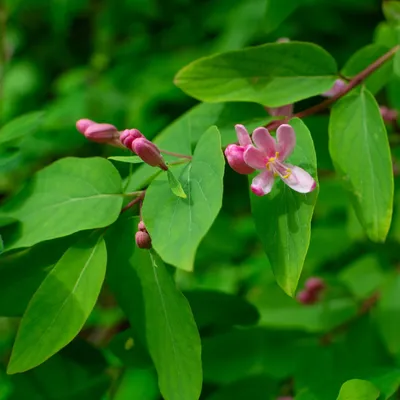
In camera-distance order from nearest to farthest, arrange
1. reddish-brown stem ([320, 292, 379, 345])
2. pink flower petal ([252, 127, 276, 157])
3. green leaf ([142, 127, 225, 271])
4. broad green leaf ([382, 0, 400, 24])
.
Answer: green leaf ([142, 127, 225, 271]) < pink flower petal ([252, 127, 276, 157]) < broad green leaf ([382, 0, 400, 24]) < reddish-brown stem ([320, 292, 379, 345])

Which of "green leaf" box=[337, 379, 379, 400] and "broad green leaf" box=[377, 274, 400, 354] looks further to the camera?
"broad green leaf" box=[377, 274, 400, 354]

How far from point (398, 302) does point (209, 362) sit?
0.49m

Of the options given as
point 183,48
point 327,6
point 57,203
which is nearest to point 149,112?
point 183,48

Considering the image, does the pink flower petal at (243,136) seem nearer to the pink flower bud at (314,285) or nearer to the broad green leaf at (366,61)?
the broad green leaf at (366,61)

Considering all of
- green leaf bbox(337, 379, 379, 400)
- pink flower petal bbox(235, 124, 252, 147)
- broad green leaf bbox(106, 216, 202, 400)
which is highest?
pink flower petal bbox(235, 124, 252, 147)

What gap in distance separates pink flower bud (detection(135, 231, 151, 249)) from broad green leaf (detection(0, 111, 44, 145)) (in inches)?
12.0

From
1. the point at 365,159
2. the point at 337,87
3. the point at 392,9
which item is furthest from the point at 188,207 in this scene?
the point at 392,9

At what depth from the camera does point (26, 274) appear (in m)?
0.83

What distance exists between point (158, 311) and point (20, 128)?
0.36 metres

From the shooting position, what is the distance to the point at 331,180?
1646mm

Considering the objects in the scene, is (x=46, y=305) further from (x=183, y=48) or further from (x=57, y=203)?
(x=183, y=48)

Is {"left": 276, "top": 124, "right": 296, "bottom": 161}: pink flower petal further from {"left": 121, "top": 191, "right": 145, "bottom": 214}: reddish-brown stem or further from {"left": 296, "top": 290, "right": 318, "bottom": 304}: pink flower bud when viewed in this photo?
{"left": 296, "top": 290, "right": 318, "bottom": 304}: pink flower bud

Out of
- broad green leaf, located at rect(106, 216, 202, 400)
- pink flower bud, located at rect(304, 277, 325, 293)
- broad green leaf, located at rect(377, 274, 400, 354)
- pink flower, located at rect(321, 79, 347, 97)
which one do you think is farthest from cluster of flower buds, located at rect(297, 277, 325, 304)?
broad green leaf, located at rect(106, 216, 202, 400)

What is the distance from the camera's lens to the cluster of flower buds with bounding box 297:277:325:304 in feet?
4.43
